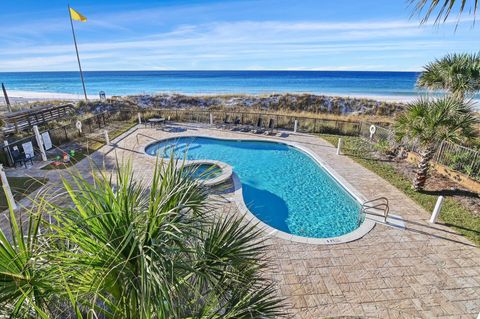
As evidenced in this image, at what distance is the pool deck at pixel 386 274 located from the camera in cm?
436

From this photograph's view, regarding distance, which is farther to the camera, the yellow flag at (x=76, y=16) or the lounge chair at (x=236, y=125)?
the yellow flag at (x=76, y=16)

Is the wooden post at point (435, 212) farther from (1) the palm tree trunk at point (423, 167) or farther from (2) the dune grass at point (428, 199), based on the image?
(1) the palm tree trunk at point (423, 167)

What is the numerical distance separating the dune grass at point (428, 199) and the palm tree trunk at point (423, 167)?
0.25 metres

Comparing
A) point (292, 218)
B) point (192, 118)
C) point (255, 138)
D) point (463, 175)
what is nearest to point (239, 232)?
point (292, 218)

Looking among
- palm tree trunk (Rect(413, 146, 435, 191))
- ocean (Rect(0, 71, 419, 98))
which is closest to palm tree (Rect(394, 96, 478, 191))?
palm tree trunk (Rect(413, 146, 435, 191))

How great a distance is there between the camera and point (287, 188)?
9.73m

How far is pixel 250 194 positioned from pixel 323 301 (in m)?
5.20

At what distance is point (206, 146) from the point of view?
1415 centimetres

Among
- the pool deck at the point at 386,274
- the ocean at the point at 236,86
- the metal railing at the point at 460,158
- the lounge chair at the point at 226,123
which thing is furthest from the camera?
the ocean at the point at 236,86

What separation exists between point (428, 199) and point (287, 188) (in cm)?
463

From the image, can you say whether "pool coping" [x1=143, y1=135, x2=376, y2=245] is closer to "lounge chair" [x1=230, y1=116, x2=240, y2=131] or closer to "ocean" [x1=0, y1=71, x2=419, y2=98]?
"lounge chair" [x1=230, y1=116, x2=240, y2=131]

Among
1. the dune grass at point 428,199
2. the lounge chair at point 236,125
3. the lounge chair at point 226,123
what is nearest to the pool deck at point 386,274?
the dune grass at point 428,199

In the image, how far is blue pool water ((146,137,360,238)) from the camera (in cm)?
759

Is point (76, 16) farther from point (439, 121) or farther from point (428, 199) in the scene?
point (428, 199)
